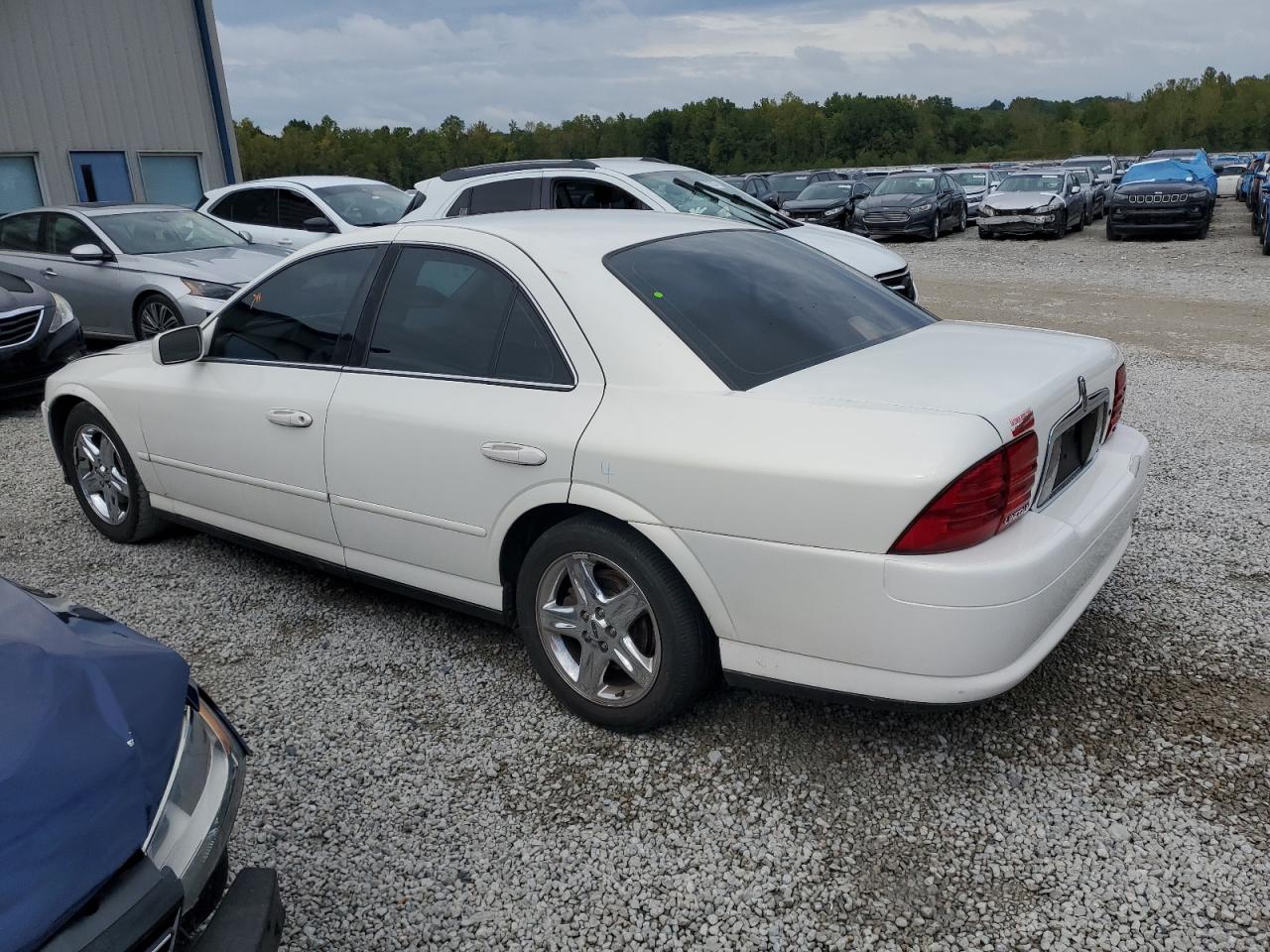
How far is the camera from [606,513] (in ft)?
9.71

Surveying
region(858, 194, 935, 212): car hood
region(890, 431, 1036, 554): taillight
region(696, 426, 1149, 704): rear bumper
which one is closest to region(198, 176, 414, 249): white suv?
region(696, 426, 1149, 704): rear bumper

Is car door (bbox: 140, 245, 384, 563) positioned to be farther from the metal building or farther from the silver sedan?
the metal building

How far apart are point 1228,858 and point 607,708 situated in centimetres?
171

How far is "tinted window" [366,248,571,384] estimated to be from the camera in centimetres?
322

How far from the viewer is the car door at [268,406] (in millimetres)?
3742

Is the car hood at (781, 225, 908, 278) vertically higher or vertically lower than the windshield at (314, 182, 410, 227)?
lower

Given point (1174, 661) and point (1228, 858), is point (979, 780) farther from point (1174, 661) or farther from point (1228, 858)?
point (1174, 661)

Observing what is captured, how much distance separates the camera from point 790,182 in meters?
30.2

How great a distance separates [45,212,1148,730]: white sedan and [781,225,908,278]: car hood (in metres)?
4.23

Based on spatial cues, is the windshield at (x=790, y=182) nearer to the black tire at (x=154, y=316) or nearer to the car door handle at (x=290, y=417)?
the black tire at (x=154, y=316)

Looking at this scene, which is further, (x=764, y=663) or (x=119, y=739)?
(x=764, y=663)

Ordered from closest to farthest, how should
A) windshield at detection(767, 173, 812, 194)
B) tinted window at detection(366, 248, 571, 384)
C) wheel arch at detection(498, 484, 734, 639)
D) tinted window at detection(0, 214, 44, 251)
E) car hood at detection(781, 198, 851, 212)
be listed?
wheel arch at detection(498, 484, 734, 639) → tinted window at detection(366, 248, 571, 384) → tinted window at detection(0, 214, 44, 251) → car hood at detection(781, 198, 851, 212) → windshield at detection(767, 173, 812, 194)

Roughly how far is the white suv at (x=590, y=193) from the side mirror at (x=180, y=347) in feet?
16.2

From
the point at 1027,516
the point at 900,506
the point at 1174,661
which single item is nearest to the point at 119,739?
→ the point at 900,506
